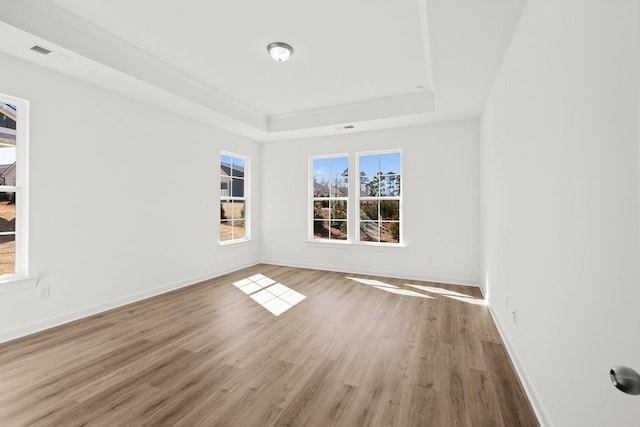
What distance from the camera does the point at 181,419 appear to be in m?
1.77

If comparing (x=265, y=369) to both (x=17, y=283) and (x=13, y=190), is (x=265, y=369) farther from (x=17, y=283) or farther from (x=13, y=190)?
(x=13, y=190)

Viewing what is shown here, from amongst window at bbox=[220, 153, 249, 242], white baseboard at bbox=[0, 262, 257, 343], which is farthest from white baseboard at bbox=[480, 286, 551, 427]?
window at bbox=[220, 153, 249, 242]

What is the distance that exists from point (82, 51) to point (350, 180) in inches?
160

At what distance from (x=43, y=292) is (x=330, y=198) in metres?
4.28

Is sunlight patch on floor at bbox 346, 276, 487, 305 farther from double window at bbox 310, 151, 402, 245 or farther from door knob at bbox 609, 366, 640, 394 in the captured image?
door knob at bbox 609, 366, 640, 394

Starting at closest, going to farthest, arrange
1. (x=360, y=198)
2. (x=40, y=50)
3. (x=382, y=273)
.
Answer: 1. (x=40, y=50)
2. (x=382, y=273)
3. (x=360, y=198)

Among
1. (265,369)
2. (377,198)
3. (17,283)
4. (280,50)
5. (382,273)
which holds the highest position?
(280,50)

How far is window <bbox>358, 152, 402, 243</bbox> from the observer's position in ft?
17.5

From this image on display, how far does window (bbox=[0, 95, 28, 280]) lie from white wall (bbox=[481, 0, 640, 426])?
4.25 m

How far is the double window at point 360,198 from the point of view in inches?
211

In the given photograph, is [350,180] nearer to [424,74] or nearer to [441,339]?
[424,74]

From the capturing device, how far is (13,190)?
113 inches

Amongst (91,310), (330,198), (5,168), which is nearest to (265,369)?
(91,310)

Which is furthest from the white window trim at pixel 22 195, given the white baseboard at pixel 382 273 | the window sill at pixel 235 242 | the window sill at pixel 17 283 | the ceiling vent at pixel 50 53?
the white baseboard at pixel 382 273
